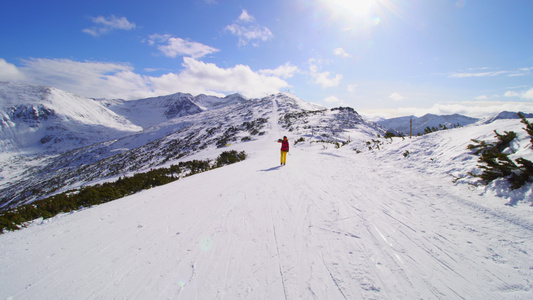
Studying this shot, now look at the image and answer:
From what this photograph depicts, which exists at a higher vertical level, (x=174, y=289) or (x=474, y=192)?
(x=474, y=192)

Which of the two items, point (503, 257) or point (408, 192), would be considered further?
point (408, 192)

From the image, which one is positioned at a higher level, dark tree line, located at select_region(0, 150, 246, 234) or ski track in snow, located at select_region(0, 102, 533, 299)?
ski track in snow, located at select_region(0, 102, 533, 299)

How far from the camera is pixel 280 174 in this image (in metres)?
8.93

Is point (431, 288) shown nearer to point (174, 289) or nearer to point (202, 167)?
point (174, 289)

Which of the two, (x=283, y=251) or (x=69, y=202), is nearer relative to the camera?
(x=283, y=251)

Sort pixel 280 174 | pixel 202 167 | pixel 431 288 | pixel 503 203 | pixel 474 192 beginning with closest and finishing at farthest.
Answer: pixel 431 288 → pixel 503 203 → pixel 474 192 → pixel 280 174 → pixel 202 167

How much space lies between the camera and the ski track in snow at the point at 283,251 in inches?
102

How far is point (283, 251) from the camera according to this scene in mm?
3334

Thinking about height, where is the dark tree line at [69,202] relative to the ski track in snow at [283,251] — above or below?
below

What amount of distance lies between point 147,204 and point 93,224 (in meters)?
1.33

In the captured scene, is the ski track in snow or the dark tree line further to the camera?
the dark tree line

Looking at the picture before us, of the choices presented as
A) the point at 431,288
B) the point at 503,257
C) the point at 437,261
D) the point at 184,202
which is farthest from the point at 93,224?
the point at 503,257

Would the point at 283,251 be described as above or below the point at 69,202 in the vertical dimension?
above

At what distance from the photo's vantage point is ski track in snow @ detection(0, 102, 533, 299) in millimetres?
2578
